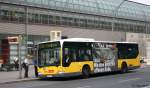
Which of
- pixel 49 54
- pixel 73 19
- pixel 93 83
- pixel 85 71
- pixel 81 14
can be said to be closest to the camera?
pixel 93 83

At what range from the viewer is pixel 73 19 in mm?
62312

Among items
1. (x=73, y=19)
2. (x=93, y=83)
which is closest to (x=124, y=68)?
(x=93, y=83)

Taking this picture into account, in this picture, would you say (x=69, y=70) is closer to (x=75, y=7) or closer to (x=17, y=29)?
(x=17, y=29)

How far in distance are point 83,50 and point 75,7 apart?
3305 centimetres

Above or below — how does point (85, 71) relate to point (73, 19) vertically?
below

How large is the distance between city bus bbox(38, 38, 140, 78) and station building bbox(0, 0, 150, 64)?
20619 mm

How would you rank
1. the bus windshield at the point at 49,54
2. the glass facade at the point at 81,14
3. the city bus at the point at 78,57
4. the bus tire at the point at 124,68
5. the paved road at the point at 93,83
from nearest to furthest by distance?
the paved road at the point at 93,83 < the city bus at the point at 78,57 < the bus windshield at the point at 49,54 < the bus tire at the point at 124,68 < the glass facade at the point at 81,14

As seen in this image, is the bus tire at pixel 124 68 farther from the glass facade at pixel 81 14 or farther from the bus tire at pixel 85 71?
the glass facade at pixel 81 14

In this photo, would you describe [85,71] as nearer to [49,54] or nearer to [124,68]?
[49,54]

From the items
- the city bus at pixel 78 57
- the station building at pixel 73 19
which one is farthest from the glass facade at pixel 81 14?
the city bus at pixel 78 57

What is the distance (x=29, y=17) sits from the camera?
5450 centimetres

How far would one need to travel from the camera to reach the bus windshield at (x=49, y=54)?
1112 inches

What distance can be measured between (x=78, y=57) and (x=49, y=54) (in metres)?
2.17

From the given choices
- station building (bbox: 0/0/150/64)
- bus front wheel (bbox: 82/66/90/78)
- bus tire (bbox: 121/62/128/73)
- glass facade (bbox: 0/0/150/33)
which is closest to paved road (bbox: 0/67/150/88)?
bus front wheel (bbox: 82/66/90/78)
